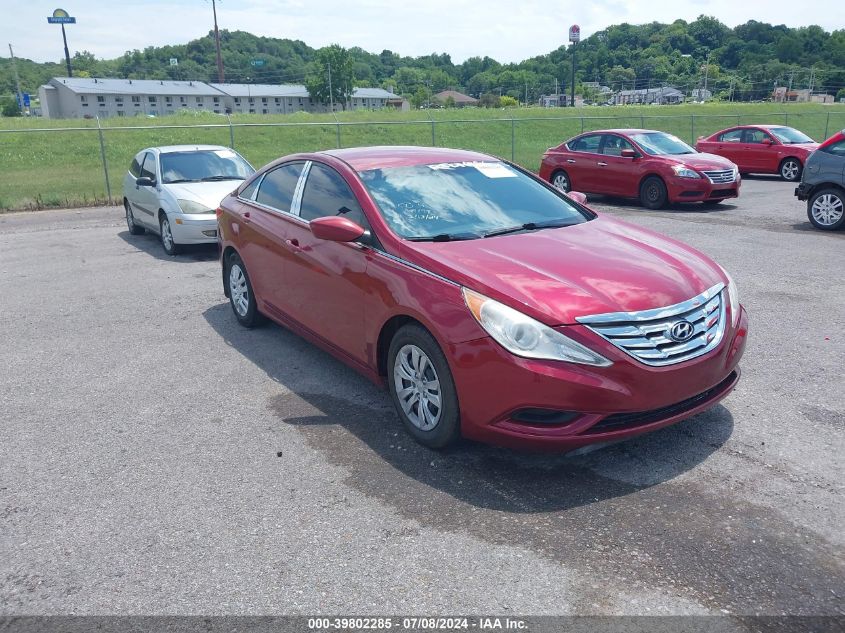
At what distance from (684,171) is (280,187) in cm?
1036

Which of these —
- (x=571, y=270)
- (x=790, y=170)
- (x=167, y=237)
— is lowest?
(x=790, y=170)

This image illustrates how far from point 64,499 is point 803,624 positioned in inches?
136

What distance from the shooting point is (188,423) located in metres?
4.64

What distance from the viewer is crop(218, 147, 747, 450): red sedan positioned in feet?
11.5

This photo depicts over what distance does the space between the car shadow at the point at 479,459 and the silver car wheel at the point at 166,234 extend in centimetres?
618

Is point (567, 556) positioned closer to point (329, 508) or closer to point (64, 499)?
point (329, 508)

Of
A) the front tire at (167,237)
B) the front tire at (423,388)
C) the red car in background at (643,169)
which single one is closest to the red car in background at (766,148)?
the red car in background at (643,169)

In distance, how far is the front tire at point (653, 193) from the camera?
14.2 metres

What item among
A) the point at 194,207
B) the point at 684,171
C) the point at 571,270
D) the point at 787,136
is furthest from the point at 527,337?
the point at 787,136

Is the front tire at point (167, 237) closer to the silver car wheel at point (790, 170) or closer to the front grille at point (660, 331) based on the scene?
the front grille at point (660, 331)

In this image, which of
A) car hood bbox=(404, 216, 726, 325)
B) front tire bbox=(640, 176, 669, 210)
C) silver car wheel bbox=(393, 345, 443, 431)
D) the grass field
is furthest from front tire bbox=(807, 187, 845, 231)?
the grass field

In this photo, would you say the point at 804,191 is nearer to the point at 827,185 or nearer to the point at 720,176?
the point at 827,185

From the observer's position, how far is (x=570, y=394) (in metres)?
3.42

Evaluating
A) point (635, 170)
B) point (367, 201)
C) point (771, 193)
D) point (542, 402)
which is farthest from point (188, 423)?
point (771, 193)
